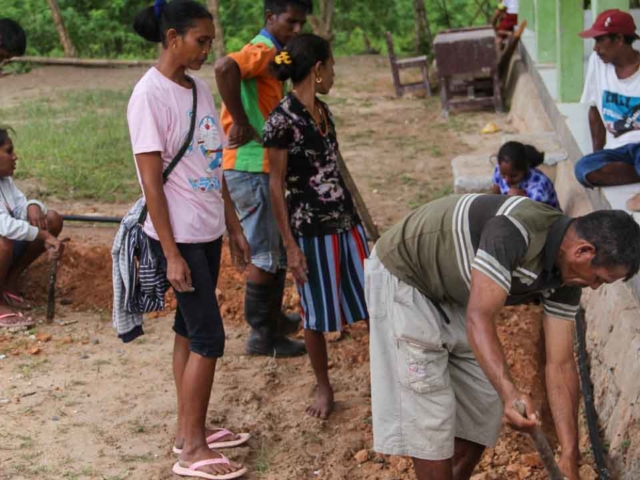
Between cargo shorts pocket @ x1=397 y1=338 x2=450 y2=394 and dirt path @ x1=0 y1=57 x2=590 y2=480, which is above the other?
cargo shorts pocket @ x1=397 y1=338 x2=450 y2=394

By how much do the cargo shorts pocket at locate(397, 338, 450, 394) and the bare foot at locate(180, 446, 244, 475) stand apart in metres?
1.06

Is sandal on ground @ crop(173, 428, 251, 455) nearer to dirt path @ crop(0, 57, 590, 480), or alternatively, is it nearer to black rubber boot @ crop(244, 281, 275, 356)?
dirt path @ crop(0, 57, 590, 480)

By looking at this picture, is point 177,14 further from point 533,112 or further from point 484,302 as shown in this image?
point 533,112

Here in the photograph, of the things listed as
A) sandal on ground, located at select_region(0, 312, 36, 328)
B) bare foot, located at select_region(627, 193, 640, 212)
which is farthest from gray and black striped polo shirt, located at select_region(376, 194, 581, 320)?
sandal on ground, located at select_region(0, 312, 36, 328)

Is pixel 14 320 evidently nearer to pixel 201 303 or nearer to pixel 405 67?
pixel 201 303

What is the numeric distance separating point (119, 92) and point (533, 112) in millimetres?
6359

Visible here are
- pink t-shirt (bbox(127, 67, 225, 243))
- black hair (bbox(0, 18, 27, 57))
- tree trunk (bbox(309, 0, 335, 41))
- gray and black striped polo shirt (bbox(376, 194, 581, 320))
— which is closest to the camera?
gray and black striped polo shirt (bbox(376, 194, 581, 320))

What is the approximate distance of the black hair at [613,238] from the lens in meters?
2.61

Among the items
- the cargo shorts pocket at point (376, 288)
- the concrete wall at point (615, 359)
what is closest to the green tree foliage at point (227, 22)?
the concrete wall at point (615, 359)

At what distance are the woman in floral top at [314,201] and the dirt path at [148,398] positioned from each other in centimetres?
31

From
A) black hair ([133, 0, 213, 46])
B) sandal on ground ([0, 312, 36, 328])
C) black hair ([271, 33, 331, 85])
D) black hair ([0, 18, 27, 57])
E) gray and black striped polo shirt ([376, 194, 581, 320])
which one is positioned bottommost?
sandal on ground ([0, 312, 36, 328])

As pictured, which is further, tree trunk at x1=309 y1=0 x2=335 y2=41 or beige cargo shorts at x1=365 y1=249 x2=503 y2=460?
tree trunk at x1=309 y1=0 x2=335 y2=41

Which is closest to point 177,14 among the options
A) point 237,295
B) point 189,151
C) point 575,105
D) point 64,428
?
point 189,151

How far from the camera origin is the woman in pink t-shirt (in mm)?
3535
